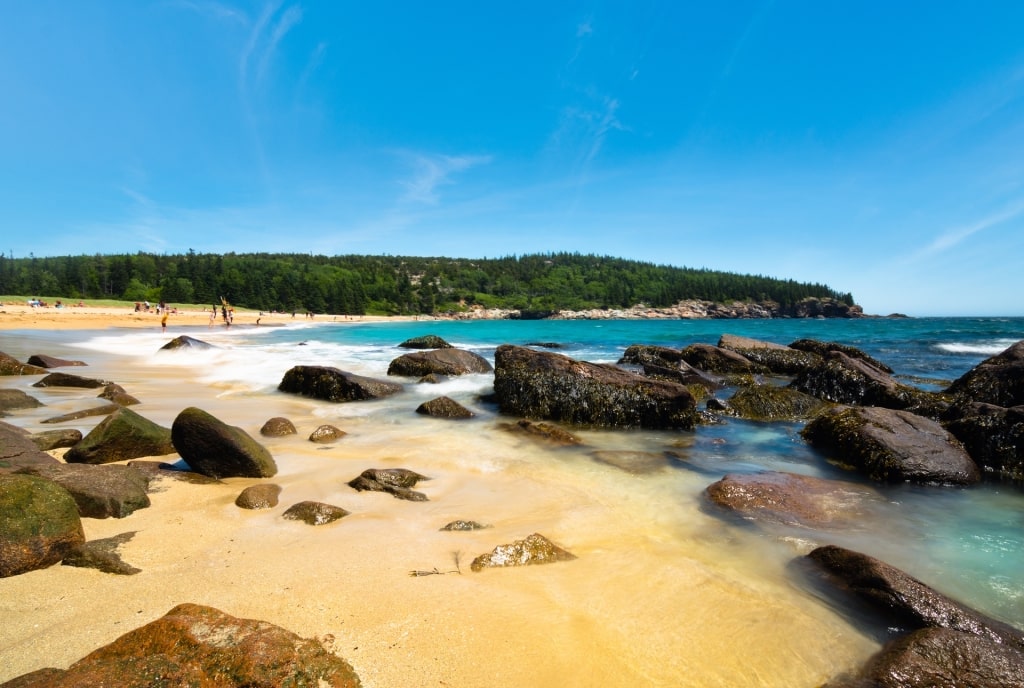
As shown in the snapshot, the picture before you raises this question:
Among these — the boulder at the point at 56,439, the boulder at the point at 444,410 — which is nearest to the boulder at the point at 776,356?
the boulder at the point at 444,410

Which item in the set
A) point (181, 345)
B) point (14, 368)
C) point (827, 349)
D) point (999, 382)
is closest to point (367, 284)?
point (181, 345)

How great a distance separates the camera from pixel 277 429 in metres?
7.91

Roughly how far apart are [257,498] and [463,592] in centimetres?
270

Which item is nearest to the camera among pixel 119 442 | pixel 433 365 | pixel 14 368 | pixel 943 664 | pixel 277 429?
pixel 943 664

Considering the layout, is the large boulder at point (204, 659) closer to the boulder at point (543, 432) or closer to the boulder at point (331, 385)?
the boulder at point (543, 432)

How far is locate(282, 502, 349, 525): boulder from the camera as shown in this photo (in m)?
4.55

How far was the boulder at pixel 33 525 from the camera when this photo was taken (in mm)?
3264

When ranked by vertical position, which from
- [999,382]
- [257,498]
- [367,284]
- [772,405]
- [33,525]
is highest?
[367,284]

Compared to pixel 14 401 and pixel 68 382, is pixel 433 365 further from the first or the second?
pixel 14 401

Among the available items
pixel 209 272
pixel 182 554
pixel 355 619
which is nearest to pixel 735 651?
pixel 355 619

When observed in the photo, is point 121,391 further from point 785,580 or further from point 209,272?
point 209,272

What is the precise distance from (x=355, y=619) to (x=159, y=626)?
3.56 feet

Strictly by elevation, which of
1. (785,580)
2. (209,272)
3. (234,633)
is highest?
(209,272)

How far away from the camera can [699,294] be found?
15325 cm
